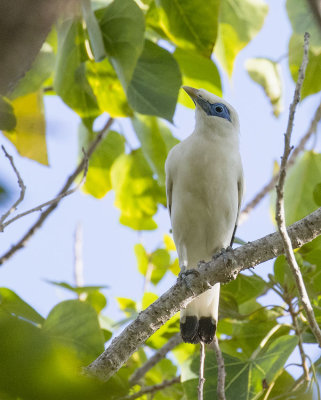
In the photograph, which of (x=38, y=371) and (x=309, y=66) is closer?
(x=38, y=371)

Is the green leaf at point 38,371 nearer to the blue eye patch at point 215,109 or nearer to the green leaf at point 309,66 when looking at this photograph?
the green leaf at point 309,66

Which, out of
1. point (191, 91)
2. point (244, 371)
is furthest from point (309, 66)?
point (244, 371)

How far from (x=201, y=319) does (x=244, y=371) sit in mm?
661

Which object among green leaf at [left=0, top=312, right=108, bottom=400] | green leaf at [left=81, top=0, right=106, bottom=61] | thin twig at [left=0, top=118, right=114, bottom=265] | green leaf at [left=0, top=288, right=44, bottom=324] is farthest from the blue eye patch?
green leaf at [left=0, top=312, right=108, bottom=400]

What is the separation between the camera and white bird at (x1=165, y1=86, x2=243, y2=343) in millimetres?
3922

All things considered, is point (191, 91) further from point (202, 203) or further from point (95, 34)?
point (95, 34)

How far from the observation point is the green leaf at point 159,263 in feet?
15.7

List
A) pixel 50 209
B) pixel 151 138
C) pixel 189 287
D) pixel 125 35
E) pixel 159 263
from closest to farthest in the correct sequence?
1. pixel 189 287
2. pixel 125 35
3. pixel 151 138
4. pixel 50 209
5. pixel 159 263

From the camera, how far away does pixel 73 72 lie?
10.4ft

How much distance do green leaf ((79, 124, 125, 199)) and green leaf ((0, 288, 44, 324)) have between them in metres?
1.77

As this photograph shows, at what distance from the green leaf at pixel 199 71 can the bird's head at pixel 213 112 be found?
88 cm

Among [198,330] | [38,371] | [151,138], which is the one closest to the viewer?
[38,371]

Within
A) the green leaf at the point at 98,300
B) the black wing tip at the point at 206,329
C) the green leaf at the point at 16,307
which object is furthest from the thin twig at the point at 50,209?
the black wing tip at the point at 206,329

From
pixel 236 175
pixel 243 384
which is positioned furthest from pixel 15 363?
pixel 236 175
